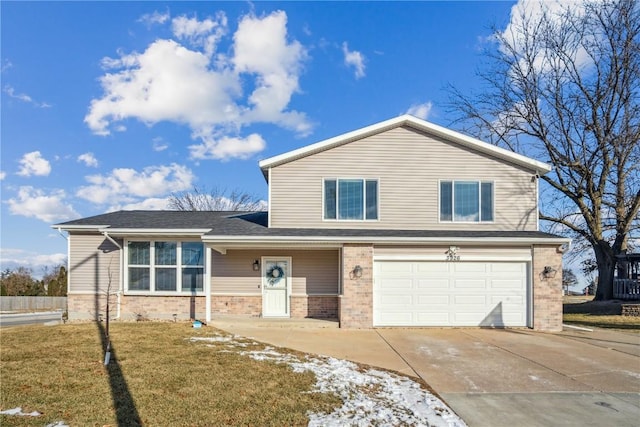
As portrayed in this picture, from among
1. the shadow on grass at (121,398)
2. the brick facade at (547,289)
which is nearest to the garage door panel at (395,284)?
the brick facade at (547,289)

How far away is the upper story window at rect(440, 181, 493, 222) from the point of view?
14375 mm

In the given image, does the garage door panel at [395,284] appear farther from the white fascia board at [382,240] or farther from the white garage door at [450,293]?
the white fascia board at [382,240]

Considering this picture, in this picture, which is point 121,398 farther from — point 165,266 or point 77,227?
point 77,227

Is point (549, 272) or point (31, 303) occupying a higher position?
point (549, 272)

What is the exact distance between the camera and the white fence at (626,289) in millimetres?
19672

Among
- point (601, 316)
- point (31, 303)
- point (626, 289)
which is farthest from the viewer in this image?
point (31, 303)

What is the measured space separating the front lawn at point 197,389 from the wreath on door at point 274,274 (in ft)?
15.3

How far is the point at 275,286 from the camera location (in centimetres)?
1434

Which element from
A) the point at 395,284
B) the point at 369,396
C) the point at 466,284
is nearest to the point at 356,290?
the point at 395,284

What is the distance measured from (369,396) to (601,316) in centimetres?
1562

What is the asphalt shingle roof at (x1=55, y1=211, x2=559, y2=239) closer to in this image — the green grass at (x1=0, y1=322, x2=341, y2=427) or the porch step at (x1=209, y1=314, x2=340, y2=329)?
the porch step at (x1=209, y1=314, x2=340, y2=329)

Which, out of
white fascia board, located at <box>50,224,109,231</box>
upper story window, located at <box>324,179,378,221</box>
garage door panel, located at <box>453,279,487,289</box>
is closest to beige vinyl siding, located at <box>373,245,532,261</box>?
garage door panel, located at <box>453,279,487,289</box>

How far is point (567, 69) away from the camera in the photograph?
2155cm

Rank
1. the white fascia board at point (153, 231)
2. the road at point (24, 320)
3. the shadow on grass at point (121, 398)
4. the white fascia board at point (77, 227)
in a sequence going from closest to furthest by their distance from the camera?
the shadow on grass at point (121, 398), the white fascia board at point (153, 231), the white fascia board at point (77, 227), the road at point (24, 320)
